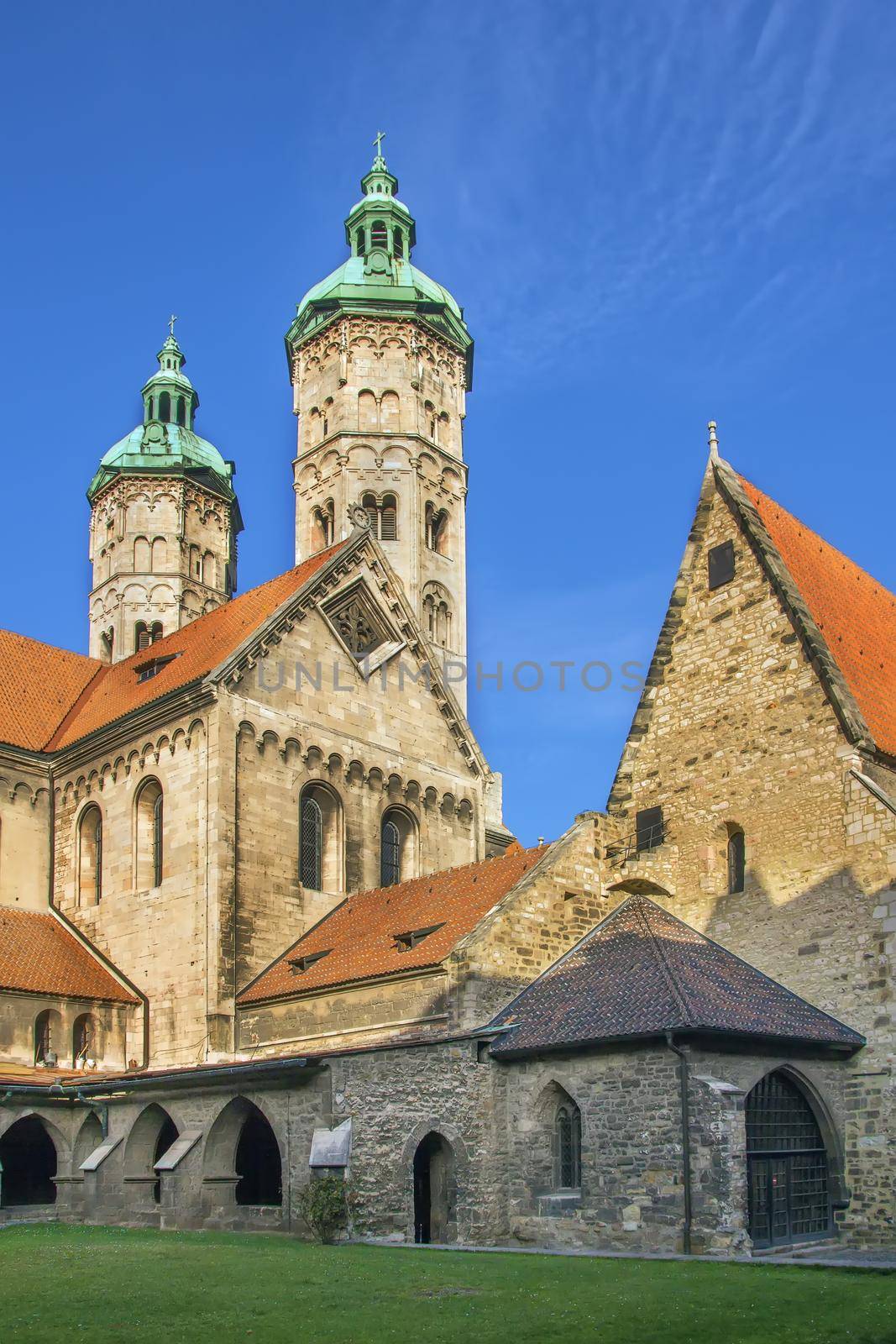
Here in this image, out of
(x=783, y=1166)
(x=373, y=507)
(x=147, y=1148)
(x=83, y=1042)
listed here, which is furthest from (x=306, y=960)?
(x=373, y=507)

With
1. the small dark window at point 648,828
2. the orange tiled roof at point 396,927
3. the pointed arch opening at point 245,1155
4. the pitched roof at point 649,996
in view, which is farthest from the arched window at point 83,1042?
the small dark window at point 648,828

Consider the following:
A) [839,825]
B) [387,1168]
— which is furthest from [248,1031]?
[839,825]

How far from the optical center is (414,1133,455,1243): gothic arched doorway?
21.5m

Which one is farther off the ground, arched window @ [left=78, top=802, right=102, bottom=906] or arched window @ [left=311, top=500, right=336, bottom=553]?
arched window @ [left=311, top=500, right=336, bottom=553]

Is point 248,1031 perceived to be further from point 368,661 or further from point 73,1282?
point 73,1282

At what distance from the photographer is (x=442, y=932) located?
24938 millimetres

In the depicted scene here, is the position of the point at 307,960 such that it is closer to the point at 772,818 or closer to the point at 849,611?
the point at 772,818

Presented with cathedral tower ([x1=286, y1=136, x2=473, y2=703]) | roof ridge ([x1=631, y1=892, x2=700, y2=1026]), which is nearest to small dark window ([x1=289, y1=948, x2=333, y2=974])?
roof ridge ([x1=631, y1=892, x2=700, y2=1026])

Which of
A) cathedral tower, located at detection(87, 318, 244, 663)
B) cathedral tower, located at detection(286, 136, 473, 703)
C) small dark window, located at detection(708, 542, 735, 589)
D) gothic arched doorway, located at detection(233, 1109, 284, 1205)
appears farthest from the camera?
cathedral tower, located at detection(87, 318, 244, 663)

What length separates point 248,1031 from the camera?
27406mm

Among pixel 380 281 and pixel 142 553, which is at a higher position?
pixel 380 281

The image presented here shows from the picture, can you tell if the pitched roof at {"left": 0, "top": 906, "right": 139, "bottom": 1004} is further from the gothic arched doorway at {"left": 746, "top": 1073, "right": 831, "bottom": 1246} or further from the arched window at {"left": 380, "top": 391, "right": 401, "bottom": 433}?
the arched window at {"left": 380, "top": 391, "right": 401, "bottom": 433}

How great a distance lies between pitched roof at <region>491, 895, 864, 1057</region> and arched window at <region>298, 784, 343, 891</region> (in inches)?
339

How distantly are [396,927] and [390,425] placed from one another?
26.8 meters
